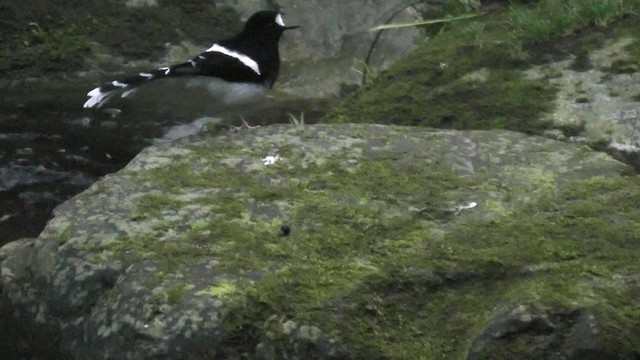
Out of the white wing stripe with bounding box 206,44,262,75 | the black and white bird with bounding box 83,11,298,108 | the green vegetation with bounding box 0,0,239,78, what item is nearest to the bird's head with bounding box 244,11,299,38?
the black and white bird with bounding box 83,11,298,108

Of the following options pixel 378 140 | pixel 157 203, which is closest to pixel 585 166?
pixel 378 140

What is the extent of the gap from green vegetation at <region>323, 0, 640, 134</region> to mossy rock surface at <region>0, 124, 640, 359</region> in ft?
2.68

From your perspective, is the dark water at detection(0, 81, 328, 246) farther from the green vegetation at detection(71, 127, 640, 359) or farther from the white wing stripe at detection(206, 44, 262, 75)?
the green vegetation at detection(71, 127, 640, 359)

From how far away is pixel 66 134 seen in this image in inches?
293

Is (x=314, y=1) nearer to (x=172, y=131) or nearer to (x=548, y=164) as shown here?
(x=172, y=131)

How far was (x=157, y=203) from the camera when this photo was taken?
4.27 meters

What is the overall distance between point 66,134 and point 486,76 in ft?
9.40

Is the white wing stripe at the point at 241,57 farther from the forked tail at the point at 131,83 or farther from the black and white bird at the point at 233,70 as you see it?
the forked tail at the point at 131,83

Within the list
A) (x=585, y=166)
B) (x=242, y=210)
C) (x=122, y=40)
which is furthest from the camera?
(x=122, y=40)

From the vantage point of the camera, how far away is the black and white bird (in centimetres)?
587

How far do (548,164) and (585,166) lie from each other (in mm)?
138

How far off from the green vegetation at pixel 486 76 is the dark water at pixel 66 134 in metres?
1.00

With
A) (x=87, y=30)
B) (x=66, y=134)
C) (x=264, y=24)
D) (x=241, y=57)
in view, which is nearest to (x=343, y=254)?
(x=241, y=57)

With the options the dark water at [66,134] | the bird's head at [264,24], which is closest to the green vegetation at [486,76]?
the bird's head at [264,24]
